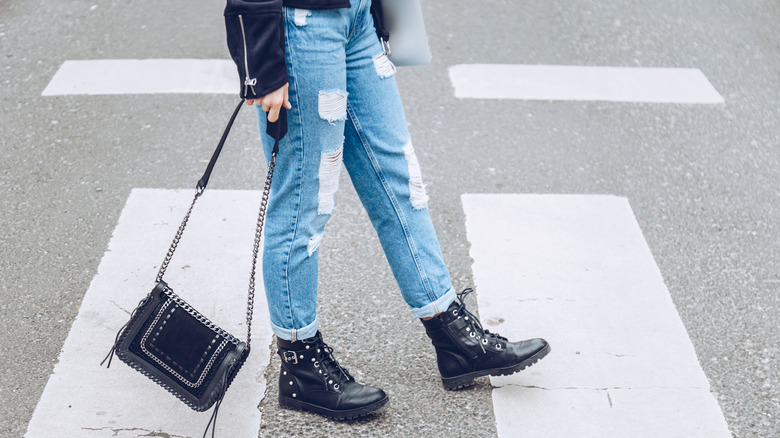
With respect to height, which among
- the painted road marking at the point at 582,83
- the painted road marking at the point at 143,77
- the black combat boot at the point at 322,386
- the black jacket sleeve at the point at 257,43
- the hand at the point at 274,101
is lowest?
the painted road marking at the point at 582,83

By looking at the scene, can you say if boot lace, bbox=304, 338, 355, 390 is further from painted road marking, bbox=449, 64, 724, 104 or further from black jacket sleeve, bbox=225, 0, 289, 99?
painted road marking, bbox=449, 64, 724, 104

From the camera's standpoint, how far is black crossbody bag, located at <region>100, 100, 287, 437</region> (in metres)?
2.23

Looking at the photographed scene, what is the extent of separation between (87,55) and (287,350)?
334cm

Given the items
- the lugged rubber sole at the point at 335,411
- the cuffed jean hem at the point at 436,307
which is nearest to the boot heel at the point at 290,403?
the lugged rubber sole at the point at 335,411

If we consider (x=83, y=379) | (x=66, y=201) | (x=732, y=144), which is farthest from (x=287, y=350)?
(x=732, y=144)

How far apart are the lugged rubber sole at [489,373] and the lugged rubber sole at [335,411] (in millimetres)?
239

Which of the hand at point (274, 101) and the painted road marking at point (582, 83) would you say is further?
the painted road marking at point (582, 83)

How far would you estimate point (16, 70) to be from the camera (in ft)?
15.7

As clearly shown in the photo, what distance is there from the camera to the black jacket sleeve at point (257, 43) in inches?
74.6

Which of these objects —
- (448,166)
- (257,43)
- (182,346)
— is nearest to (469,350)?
(182,346)

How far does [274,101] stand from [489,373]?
3.81 feet

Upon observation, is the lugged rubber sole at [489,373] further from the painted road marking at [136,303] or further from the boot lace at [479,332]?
the painted road marking at [136,303]

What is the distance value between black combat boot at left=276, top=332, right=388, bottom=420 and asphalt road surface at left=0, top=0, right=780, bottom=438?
66mm

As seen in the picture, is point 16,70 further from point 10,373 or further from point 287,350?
point 287,350
